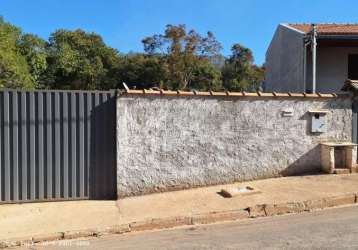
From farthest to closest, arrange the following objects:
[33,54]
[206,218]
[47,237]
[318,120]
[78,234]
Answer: [33,54], [318,120], [206,218], [78,234], [47,237]

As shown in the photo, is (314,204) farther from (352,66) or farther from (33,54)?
(33,54)

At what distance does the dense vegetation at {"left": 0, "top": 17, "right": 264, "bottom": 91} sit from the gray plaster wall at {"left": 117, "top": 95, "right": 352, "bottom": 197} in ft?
87.3

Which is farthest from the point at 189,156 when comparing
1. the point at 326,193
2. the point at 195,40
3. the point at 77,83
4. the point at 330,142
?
the point at 195,40

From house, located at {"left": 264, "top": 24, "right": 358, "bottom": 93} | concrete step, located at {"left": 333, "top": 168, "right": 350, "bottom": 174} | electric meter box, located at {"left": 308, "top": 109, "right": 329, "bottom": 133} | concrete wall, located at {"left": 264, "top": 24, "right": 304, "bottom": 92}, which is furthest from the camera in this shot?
concrete wall, located at {"left": 264, "top": 24, "right": 304, "bottom": 92}

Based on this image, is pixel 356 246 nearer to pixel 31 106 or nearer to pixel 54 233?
pixel 54 233

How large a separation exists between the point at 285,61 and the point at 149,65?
73.0 feet

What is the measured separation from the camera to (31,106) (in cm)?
872

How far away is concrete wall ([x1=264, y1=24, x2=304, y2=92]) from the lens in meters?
18.4

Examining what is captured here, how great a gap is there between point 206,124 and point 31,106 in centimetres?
364

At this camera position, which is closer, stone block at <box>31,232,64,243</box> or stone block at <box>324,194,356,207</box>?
stone block at <box>31,232,64,243</box>

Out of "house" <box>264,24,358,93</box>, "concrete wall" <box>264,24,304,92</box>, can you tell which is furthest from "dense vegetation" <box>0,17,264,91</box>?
"house" <box>264,24,358,93</box>

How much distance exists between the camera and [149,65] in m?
41.8

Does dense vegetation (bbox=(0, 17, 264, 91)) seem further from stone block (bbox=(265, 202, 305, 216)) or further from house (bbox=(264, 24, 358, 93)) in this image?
stone block (bbox=(265, 202, 305, 216))

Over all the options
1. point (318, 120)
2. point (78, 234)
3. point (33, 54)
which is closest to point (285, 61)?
point (318, 120)
